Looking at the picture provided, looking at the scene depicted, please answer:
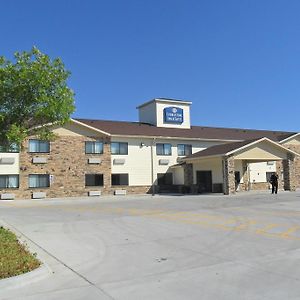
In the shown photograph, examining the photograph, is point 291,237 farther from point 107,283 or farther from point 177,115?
point 177,115

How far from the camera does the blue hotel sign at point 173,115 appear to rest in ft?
140

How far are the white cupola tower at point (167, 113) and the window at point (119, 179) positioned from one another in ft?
27.0

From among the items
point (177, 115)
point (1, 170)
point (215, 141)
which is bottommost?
point (1, 170)

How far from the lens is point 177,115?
43219mm

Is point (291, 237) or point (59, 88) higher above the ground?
point (59, 88)

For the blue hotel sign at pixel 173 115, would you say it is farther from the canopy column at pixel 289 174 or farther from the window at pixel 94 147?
the canopy column at pixel 289 174

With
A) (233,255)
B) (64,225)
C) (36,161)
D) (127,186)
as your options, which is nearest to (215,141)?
(127,186)

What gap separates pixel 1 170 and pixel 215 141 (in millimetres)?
20156

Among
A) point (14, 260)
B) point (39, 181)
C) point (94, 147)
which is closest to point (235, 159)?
point (94, 147)

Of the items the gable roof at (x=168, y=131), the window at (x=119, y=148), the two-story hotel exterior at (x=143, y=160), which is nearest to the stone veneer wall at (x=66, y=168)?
the two-story hotel exterior at (x=143, y=160)

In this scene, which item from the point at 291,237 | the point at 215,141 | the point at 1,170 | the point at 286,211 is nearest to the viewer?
the point at 291,237

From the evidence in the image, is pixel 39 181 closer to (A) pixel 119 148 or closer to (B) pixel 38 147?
(B) pixel 38 147

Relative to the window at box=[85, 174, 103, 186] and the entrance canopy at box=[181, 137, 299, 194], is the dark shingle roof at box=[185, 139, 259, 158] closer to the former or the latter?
the entrance canopy at box=[181, 137, 299, 194]

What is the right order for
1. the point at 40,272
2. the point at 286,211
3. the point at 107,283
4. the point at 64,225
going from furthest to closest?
the point at 286,211, the point at 64,225, the point at 40,272, the point at 107,283
